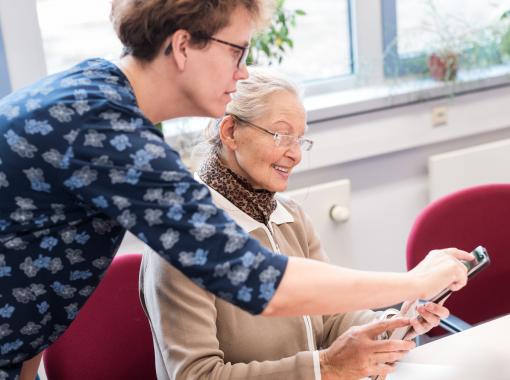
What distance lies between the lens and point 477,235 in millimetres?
2201

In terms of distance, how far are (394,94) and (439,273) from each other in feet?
6.24

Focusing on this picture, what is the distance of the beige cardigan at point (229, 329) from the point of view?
4.91 ft

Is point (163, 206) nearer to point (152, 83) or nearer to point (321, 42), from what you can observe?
point (152, 83)

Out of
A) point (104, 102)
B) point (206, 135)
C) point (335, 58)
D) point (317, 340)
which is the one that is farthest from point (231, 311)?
point (335, 58)

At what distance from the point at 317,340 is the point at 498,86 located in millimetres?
1936

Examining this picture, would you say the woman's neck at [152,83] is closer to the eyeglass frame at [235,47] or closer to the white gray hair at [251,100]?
the eyeglass frame at [235,47]

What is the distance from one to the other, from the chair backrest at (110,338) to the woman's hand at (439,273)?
80cm

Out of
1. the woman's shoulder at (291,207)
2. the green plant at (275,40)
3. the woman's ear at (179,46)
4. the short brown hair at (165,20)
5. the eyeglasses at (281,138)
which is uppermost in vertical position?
the short brown hair at (165,20)

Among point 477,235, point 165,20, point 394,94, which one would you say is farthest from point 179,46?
point 394,94

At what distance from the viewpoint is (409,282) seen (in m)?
1.24

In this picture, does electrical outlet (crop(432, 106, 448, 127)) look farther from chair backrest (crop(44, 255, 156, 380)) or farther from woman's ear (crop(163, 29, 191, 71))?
woman's ear (crop(163, 29, 191, 71))

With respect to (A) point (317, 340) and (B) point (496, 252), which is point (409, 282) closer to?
(A) point (317, 340)

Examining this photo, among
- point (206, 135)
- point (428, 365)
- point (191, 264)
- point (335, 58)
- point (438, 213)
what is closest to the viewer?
point (191, 264)

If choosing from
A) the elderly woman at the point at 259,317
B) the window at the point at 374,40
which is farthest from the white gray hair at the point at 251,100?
the window at the point at 374,40
